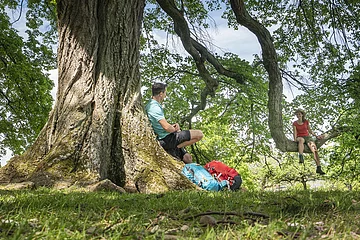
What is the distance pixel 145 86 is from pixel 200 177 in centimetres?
917

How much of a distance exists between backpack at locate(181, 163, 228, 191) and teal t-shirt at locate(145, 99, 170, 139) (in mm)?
941

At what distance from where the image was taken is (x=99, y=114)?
554 cm

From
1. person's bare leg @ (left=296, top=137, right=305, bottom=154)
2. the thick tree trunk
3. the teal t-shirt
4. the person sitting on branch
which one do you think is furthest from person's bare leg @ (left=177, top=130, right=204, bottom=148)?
person's bare leg @ (left=296, top=137, right=305, bottom=154)

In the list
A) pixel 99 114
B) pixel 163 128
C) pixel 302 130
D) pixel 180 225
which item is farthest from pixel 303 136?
pixel 180 225

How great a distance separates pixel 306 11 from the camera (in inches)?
455

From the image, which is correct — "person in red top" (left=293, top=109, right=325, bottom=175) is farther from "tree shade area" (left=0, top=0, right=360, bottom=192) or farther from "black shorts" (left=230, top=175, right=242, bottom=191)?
"black shorts" (left=230, top=175, right=242, bottom=191)

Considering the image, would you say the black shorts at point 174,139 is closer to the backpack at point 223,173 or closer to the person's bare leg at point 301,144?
the backpack at point 223,173

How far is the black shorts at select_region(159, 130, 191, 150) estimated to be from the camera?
673cm

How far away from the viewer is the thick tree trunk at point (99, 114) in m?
5.21

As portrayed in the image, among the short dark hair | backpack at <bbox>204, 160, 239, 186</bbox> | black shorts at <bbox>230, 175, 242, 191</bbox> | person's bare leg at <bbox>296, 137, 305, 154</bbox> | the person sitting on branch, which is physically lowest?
black shorts at <bbox>230, 175, 242, 191</bbox>

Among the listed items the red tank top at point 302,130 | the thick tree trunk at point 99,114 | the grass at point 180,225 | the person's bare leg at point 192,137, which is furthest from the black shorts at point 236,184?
the red tank top at point 302,130

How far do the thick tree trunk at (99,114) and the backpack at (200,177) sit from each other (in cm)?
22

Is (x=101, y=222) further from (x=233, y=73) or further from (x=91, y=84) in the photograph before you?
(x=233, y=73)

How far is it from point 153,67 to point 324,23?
6032mm
